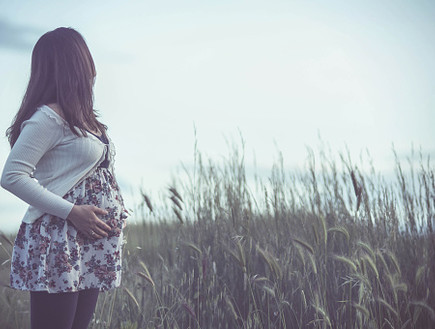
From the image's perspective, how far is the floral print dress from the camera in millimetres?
1523

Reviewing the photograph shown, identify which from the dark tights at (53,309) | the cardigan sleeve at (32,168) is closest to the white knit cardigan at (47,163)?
the cardigan sleeve at (32,168)

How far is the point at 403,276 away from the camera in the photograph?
2.92m

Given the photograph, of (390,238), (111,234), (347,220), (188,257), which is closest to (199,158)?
(188,257)

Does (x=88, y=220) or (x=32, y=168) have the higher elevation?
(x=32, y=168)

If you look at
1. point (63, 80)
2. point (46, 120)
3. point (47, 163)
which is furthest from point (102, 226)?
point (63, 80)

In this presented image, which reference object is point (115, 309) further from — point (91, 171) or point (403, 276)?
point (403, 276)

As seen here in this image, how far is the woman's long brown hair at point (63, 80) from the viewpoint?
1.60m

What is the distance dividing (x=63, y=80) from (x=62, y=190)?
39cm

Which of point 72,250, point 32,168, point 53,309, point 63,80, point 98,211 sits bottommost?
point 53,309

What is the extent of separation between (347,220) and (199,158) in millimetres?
1257

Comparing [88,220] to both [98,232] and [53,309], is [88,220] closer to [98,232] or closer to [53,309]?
[98,232]

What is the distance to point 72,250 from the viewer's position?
1574mm

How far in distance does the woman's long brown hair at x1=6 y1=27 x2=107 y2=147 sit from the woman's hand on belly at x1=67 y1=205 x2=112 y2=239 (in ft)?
0.87

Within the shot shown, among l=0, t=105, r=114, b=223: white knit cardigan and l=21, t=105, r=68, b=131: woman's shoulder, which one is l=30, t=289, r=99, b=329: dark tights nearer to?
l=0, t=105, r=114, b=223: white knit cardigan
